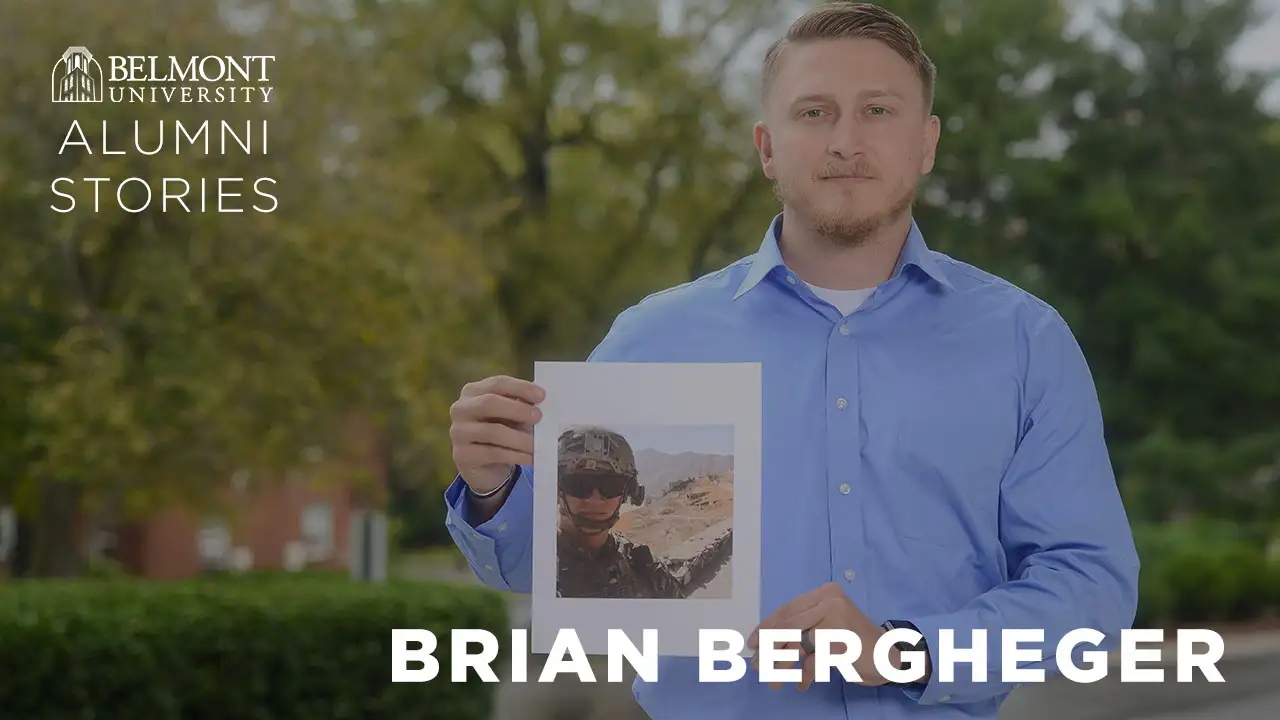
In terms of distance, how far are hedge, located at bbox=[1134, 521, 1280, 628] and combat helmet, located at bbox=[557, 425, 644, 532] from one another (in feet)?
67.6

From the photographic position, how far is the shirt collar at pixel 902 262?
2.31 meters

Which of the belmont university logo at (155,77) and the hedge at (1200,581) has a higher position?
the belmont university logo at (155,77)

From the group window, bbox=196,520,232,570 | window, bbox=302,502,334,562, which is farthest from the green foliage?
window, bbox=302,502,334,562

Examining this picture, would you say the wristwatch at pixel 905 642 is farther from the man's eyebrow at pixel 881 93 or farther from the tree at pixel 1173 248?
the tree at pixel 1173 248

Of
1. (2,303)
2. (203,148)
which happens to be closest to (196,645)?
(203,148)

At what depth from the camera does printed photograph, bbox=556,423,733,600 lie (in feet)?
7.45

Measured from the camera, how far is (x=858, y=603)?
2.21 meters

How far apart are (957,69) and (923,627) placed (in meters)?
25.9

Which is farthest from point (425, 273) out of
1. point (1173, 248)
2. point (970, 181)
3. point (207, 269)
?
point (1173, 248)

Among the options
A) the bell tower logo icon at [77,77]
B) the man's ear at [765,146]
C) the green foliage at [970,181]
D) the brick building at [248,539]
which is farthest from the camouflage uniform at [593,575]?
the brick building at [248,539]

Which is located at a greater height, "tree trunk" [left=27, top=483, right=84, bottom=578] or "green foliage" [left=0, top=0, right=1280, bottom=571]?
"green foliage" [left=0, top=0, right=1280, bottom=571]

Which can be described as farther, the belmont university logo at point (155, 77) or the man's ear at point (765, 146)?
the belmont university logo at point (155, 77)

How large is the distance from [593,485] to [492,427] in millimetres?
175

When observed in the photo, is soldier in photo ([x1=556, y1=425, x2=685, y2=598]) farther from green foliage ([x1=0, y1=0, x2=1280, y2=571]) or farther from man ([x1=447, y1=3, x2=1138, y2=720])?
green foliage ([x1=0, y1=0, x2=1280, y2=571])
